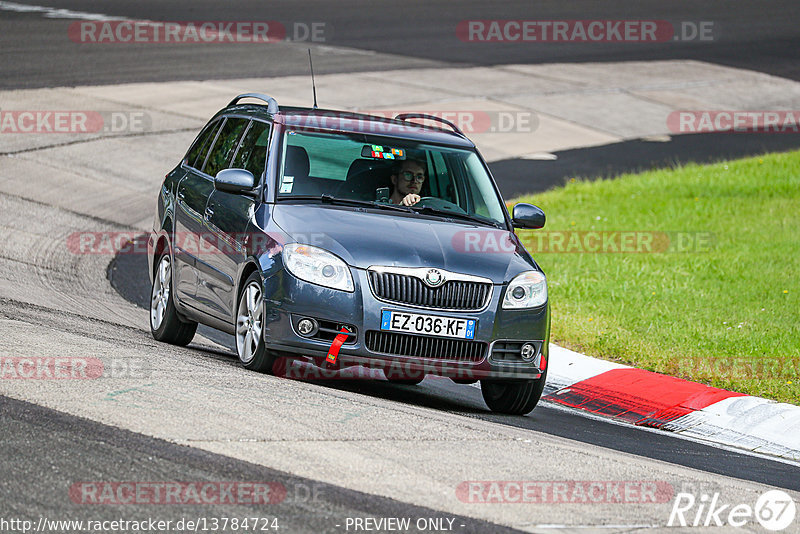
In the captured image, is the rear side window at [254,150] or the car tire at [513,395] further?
the rear side window at [254,150]

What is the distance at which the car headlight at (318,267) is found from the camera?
776 centimetres

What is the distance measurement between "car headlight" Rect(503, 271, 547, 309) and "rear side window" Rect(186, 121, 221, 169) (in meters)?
3.11

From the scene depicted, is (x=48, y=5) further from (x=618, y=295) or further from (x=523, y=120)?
(x=618, y=295)

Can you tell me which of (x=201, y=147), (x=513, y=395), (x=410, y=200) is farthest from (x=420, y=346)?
(x=201, y=147)

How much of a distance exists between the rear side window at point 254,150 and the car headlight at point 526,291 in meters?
1.98

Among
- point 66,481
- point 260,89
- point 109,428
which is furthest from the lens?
point 260,89

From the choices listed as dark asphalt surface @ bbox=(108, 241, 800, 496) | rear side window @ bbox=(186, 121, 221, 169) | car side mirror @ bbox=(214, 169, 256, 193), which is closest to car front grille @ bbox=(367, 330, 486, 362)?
dark asphalt surface @ bbox=(108, 241, 800, 496)

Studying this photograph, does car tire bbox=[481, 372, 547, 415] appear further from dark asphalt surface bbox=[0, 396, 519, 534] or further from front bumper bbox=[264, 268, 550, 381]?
dark asphalt surface bbox=[0, 396, 519, 534]

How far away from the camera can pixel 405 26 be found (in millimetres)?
35312

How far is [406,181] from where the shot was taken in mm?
9031

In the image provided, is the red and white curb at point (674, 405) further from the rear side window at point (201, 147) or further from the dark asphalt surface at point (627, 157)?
the dark asphalt surface at point (627, 157)

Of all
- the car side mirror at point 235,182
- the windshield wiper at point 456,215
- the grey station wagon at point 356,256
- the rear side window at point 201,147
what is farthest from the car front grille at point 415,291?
the rear side window at point 201,147

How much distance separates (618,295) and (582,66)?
62.9ft

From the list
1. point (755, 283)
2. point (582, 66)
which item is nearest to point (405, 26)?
point (582, 66)
